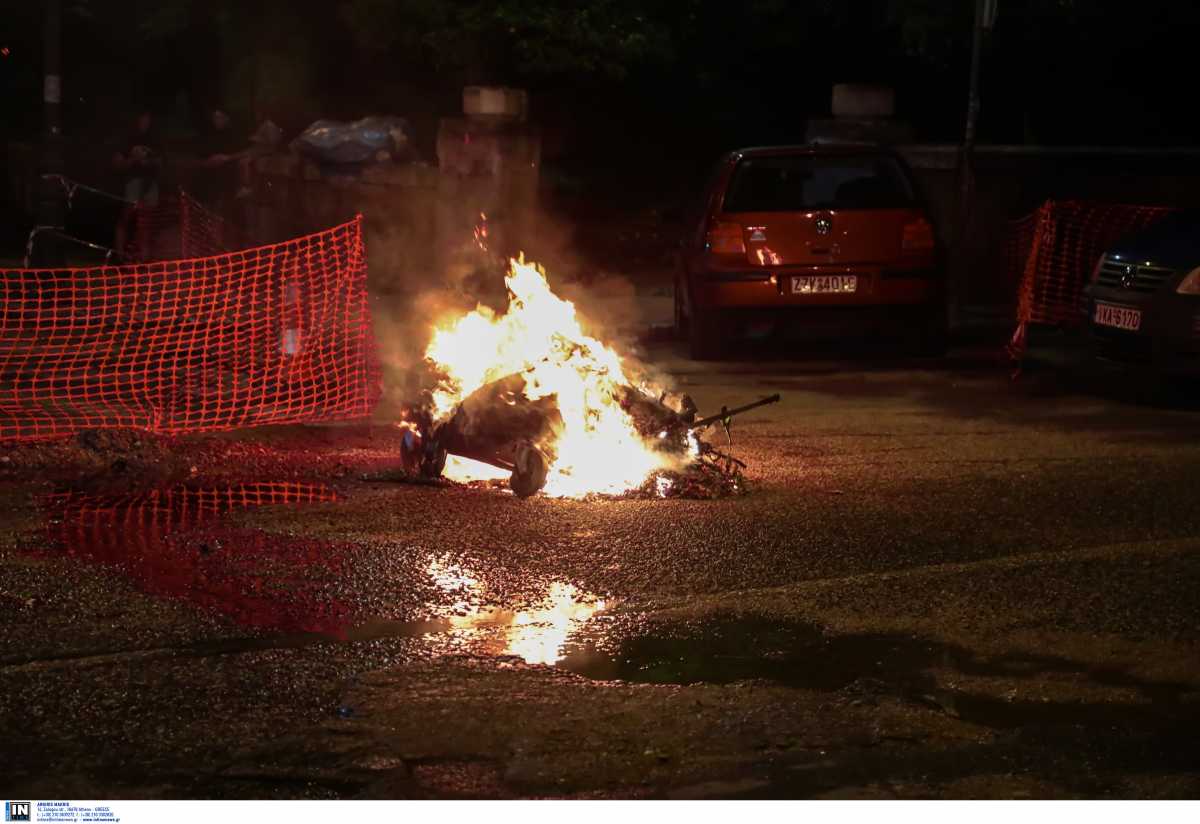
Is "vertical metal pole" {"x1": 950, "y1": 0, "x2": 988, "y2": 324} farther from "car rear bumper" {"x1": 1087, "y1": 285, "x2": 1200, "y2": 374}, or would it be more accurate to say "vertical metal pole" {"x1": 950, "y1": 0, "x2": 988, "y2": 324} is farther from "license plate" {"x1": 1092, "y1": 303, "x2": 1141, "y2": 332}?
"car rear bumper" {"x1": 1087, "y1": 285, "x2": 1200, "y2": 374}

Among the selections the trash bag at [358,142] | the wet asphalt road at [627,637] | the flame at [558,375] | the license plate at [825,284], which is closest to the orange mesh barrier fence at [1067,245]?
the license plate at [825,284]

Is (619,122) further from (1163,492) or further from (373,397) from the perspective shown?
(1163,492)

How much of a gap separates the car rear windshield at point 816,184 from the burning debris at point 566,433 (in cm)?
485

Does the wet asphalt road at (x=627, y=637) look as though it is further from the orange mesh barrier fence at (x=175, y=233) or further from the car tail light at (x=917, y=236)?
the orange mesh barrier fence at (x=175, y=233)

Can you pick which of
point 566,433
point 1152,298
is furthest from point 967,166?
point 566,433

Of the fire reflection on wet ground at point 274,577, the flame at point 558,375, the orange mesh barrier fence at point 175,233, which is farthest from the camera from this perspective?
the orange mesh barrier fence at point 175,233

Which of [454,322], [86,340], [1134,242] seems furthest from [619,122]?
[454,322]

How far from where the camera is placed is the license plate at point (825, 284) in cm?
1355

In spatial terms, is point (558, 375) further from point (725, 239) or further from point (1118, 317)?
point (725, 239)

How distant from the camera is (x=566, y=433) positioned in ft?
29.3

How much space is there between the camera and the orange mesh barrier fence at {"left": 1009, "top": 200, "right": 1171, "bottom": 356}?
15.3 metres

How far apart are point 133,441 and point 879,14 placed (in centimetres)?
1454

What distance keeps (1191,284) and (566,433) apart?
499 centimetres

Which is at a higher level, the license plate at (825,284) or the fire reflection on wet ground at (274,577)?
the license plate at (825,284)
